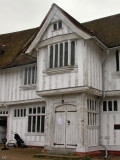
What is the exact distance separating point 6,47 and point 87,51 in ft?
38.4

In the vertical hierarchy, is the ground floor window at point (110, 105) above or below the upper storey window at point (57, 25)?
below

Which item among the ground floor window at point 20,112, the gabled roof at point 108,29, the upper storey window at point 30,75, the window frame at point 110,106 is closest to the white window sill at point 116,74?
the window frame at point 110,106

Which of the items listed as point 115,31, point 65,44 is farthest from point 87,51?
point 115,31

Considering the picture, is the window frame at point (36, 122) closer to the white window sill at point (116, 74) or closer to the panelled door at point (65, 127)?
the panelled door at point (65, 127)

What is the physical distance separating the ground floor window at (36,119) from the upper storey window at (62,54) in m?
4.69

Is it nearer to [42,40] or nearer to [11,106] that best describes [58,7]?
[42,40]

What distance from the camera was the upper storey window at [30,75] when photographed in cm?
2006

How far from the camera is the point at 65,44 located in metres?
16.0

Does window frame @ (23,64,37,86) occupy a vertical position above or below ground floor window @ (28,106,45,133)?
above

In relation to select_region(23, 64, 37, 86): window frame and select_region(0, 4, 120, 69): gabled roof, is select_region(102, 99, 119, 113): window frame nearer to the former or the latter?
select_region(0, 4, 120, 69): gabled roof

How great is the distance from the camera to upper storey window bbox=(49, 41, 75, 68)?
15.6 meters

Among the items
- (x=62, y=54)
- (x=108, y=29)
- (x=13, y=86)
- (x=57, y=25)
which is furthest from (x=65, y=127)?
(x=108, y=29)

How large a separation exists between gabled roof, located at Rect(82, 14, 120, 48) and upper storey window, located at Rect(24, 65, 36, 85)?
527cm

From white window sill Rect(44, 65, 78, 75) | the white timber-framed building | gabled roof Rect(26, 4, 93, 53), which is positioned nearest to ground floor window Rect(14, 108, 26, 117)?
the white timber-framed building
